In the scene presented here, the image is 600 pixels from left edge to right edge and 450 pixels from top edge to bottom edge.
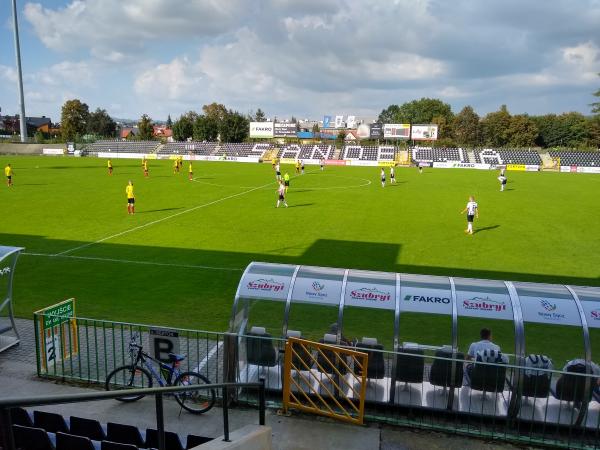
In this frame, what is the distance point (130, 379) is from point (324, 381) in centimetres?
349

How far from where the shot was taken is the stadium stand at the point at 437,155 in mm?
76062

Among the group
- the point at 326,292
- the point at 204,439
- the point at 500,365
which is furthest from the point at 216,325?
the point at 500,365

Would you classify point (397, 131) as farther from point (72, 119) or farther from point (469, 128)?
point (72, 119)

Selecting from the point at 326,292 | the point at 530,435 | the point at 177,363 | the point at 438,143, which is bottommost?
the point at 530,435

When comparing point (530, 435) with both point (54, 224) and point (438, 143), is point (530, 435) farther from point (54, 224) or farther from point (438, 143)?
point (438, 143)

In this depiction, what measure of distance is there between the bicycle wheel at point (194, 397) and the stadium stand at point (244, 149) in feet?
252

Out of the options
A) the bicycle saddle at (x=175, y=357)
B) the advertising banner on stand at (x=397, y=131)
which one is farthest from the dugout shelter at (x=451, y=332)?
the advertising banner on stand at (x=397, y=131)

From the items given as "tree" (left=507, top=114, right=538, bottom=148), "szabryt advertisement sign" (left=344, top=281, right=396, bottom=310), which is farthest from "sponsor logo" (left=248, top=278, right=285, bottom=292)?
"tree" (left=507, top=114, right=538, bottom=148)

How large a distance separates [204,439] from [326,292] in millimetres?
3422

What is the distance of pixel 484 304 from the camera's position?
8141mm

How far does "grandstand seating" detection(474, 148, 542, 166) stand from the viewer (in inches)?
2830

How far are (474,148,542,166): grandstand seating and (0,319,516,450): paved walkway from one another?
71997 mm

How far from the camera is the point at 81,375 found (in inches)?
357

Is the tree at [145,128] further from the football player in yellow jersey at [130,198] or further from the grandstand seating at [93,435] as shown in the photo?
the grandstand seating at [93,435]
